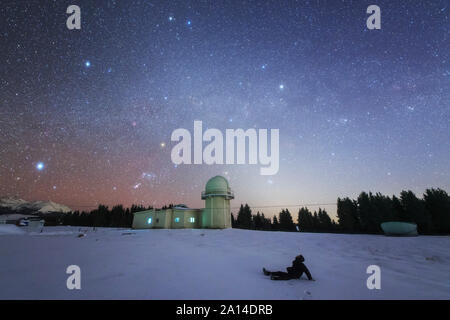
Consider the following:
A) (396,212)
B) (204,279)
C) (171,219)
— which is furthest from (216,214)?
(396,212)

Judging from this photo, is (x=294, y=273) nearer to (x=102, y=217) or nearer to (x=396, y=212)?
(x=396, y=212)

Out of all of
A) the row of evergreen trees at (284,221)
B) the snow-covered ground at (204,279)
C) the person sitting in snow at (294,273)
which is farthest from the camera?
the row of evergreen trees at (284,221)

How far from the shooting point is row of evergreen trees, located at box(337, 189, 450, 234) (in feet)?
113

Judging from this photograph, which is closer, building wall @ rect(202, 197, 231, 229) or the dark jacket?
the dark jacket

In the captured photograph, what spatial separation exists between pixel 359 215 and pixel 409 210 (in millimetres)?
10318

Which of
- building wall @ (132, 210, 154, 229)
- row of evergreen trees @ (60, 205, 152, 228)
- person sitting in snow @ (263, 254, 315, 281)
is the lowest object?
row of evergreen trees @ (60, 205, 152, 228)

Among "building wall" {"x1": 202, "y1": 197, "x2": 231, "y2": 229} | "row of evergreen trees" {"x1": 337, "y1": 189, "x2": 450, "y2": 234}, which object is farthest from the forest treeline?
"building wall" {"x1": 202, "y1": 197, "x2": 231, "y2": 229}

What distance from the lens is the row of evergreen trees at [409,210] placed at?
Answer: 34500 millimetres

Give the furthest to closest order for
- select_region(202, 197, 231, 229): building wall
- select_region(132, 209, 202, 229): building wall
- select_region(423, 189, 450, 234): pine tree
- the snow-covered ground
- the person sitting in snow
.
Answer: select_region(423, 189, 450, 234): pine tree
select_region(132, 209, 202, 229): building wall
select_region(202, 197, 231, 229): building wall
the person sitting in snow
the snow-covered ground

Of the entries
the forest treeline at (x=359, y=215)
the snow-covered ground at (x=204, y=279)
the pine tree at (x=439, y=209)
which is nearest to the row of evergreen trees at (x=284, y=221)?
the forest treeline at (x=359, y=215)

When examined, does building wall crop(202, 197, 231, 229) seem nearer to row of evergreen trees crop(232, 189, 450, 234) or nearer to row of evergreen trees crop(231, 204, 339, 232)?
row of evergreen trees crop(232, 189, 450, 234)

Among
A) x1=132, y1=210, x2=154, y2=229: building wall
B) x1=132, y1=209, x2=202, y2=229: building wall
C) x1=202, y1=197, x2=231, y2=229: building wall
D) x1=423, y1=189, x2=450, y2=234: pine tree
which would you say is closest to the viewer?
x1=202, y1=197, x2=231, y2=229: building wall

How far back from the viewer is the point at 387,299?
512 centimetres

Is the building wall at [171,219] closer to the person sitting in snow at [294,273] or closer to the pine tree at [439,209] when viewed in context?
the person sitting in snow at [294,273]
